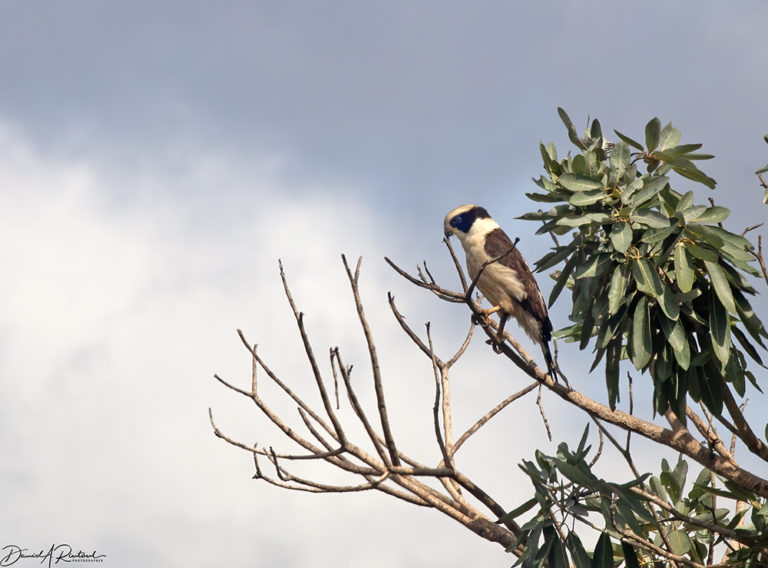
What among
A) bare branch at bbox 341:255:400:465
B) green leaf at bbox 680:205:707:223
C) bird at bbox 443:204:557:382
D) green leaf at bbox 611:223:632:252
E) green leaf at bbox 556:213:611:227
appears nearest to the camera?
bare branch at bbox 341:255:400:465

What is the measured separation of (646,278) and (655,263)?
128 mm

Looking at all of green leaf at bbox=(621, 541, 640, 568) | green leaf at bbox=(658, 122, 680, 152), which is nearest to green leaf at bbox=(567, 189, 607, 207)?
green leaf at bbox=(658, 122, 680, 152)

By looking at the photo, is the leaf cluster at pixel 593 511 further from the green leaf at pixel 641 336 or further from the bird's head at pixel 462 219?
the bird's head at pixel 462 219

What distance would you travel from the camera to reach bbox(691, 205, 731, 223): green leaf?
15.1ft

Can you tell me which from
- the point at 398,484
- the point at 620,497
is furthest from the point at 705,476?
the point at 398,484

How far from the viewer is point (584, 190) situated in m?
4.56

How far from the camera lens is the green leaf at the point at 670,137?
4.87 m

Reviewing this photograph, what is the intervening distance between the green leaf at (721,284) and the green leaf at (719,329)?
0.32ft

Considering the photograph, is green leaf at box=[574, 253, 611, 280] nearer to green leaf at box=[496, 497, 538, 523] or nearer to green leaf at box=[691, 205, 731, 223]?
green leaf at box=[691, 205, 731, 223]

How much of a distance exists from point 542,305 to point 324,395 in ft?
13.8

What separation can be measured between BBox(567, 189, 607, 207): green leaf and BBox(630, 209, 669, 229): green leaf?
0.68 ft

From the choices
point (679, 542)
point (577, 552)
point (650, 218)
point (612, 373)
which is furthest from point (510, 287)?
point (577, 552)

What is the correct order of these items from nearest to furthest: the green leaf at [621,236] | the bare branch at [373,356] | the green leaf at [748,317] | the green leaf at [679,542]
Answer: the bare branch at [373,356] → the green leaf at [621,236] → the green leaf at [748,317] → the green leaf at [679,542]

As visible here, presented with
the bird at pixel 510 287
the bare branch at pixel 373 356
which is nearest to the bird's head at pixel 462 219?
the bird at pixel 510 287
